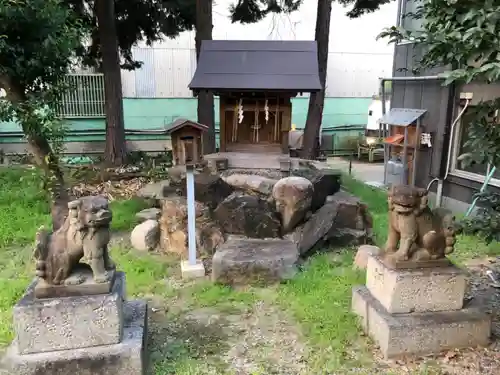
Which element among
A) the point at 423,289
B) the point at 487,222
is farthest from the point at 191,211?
the point at 487,222

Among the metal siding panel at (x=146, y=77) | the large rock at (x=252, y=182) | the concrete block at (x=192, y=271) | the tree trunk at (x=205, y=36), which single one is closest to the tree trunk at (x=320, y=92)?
the tree trunk at (x=205, y=36)

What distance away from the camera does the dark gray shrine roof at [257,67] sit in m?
7.07

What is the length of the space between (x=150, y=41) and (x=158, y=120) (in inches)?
156

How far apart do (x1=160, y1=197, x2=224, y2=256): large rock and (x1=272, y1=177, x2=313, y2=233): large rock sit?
1.01 m

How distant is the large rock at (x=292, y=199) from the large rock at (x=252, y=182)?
0.85 ft

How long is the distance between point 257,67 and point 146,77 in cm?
891

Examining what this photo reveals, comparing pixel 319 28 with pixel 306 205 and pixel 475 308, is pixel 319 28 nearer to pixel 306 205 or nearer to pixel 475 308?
pixel 306 205

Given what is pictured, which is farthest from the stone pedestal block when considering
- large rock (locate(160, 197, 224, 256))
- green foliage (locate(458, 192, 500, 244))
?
green foliage (locate(458, 192, 500, 244))

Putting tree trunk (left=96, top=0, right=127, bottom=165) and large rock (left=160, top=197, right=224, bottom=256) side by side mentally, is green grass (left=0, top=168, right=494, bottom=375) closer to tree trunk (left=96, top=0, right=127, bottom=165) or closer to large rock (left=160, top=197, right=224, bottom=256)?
large rock (left=160, top=197, right=224, bottom=256)

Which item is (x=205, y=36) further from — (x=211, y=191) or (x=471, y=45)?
(x=471, y=45)

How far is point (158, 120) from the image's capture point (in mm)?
15281

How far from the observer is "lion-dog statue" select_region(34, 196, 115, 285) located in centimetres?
331

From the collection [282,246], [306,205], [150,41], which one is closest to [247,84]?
[306,205]

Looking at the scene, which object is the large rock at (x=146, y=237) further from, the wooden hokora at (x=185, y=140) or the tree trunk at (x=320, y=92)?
the tree trunk at (x=320, y=92)
